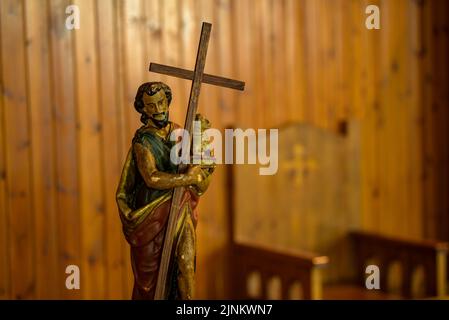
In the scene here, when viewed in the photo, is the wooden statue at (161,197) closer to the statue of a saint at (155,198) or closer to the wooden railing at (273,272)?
the statue of a saint at (155,198)

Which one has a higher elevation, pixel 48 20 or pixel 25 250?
pixel 48 20

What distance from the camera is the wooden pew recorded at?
3.29 meters

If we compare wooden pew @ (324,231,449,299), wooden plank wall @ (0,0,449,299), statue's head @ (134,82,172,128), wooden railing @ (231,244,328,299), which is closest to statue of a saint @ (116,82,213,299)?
statue's head @ (134,82,172,128)

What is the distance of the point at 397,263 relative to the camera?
349 cm

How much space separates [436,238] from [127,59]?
Result: 2.20 meters

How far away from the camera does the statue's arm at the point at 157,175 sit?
77.4 inches

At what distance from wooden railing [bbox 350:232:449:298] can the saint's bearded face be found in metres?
1.79

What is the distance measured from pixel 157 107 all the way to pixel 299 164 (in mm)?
1612

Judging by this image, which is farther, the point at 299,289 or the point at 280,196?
the point at 280,196

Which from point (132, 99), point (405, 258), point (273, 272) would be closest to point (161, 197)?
point (132, 99)

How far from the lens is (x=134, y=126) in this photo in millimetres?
2797

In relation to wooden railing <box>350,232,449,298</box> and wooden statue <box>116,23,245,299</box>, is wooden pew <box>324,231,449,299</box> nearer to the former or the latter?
wooden railing <box>350,232,449,298</box>
